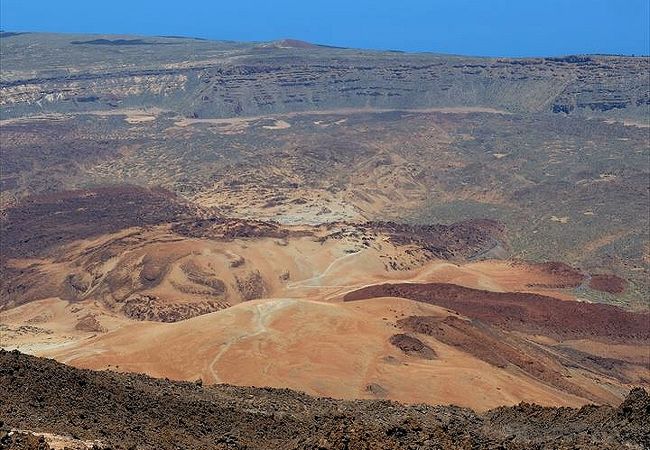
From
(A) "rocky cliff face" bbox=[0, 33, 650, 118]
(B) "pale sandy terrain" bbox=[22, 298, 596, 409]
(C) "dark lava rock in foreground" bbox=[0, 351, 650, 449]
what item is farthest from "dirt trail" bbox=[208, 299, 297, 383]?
(A) "rocky cliff face" bbox=[0, 33, 650, 118]

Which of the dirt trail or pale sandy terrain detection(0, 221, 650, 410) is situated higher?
the dirt trail

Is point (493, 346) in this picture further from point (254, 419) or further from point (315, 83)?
point (315, 83)

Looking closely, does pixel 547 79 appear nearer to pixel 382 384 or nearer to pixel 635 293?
pixel 635 293

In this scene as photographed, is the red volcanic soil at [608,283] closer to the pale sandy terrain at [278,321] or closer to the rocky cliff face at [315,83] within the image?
the pale sandy terrain at [278,321]

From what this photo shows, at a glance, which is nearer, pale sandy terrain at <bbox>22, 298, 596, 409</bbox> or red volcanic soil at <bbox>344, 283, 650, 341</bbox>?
pale sandy terrain at <bbox>22, 298, 596, 409</bbox>

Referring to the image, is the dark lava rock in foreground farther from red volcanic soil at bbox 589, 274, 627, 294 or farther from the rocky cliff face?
the rocky cliff face

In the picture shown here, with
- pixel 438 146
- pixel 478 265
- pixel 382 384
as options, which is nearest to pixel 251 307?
pixel 382 384
